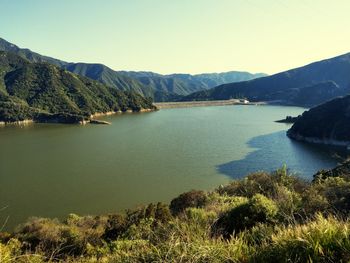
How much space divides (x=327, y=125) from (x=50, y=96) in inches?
3345

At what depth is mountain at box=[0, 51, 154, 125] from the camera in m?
103

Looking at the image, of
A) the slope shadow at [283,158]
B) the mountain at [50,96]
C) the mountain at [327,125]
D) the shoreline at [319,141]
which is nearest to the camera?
the slope shadow at [283,158]

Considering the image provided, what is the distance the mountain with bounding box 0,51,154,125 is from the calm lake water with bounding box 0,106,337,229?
29840 millimetres

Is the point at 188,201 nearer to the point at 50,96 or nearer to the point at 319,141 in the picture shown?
the point at 319,141

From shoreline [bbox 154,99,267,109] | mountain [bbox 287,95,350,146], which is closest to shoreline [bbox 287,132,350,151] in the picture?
mountain [bbox 287,95,350,146]

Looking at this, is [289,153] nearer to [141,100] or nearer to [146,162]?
[146,162]

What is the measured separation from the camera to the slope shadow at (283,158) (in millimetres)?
40969

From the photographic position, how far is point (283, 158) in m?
47.8

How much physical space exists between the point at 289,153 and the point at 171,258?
50405 mm

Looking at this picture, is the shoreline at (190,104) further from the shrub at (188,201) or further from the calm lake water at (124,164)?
the shrub at (188,201)

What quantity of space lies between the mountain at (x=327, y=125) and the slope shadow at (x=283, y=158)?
2867 mm

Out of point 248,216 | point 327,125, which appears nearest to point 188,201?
point 248,216

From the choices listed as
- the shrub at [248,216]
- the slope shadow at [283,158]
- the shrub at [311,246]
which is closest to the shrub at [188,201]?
the shrub at [248,216]

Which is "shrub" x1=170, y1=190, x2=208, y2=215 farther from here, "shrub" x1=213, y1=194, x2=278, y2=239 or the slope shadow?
the slope shadow
